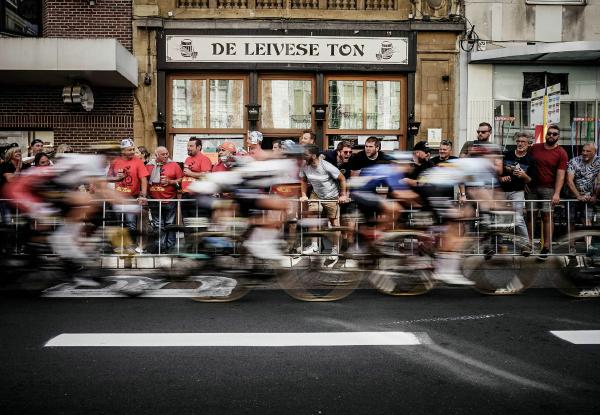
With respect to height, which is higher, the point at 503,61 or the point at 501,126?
the point at 503,61

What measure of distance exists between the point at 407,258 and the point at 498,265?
109 centimetres

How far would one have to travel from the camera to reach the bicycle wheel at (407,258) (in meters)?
7.31

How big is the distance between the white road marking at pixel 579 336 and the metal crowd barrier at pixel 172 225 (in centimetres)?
208

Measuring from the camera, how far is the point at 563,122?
15.8 meters

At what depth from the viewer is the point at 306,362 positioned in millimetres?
4812

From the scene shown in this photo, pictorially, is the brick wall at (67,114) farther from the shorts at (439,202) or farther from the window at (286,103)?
the shorts at (439,202)

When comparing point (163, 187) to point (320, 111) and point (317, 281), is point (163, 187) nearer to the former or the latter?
point (317, 281)

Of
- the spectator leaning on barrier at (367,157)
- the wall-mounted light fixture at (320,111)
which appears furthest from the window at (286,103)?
the spectator leaning on barrier at (367,157)

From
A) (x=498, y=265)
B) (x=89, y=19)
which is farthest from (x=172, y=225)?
(x=89, y=19)

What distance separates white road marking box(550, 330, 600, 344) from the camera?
17.8ft

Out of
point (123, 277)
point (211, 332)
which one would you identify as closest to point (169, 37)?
point (123, 277)

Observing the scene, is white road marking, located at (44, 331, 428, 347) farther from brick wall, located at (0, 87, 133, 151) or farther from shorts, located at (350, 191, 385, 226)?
brick wall, located at (0, 87, 133, 151)

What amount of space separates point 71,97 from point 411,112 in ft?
26.6

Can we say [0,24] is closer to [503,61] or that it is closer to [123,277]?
[123,277]
